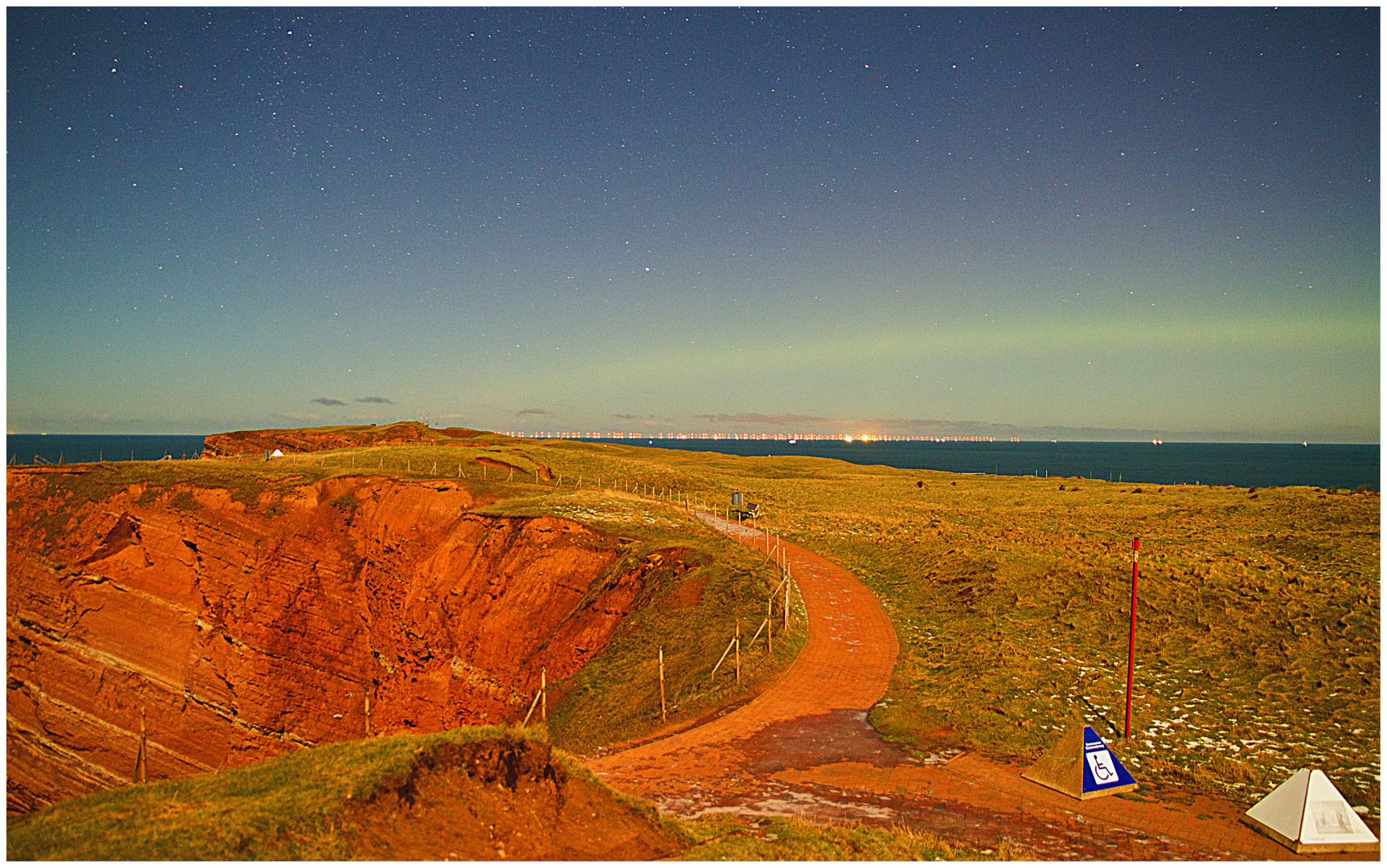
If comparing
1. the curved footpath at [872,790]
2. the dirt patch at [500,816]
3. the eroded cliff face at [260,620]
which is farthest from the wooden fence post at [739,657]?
the dirt patch at [500,816]

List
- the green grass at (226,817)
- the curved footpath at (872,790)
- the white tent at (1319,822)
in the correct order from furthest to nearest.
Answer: the curved footpath at (872,790), the white tent at (1319,822), the green grass at (226,817)

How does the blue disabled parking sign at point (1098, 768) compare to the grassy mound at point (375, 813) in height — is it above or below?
below

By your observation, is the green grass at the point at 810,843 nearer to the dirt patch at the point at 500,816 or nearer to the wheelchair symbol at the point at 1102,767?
the dirt patch at the point at 500,816

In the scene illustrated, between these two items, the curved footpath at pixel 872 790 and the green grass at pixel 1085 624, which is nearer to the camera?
the curved footpath at pixel 872 790

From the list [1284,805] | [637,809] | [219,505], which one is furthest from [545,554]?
[1284,805]

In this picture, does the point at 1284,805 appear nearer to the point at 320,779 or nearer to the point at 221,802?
the point at 320,779
